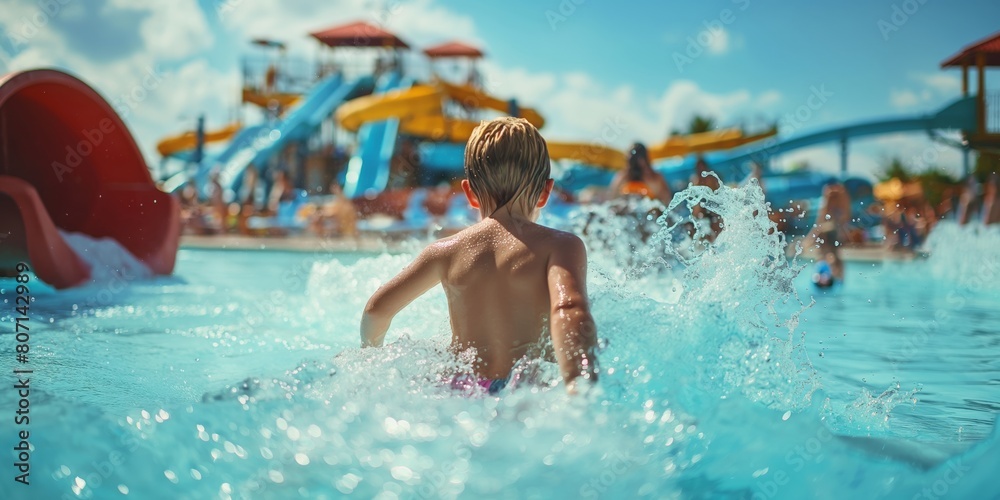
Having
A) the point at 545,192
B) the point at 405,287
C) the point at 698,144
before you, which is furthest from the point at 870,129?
the point at 405,287

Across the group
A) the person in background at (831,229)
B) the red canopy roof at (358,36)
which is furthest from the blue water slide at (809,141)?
the person in background at (831,229)

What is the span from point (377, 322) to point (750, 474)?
37.0 inches

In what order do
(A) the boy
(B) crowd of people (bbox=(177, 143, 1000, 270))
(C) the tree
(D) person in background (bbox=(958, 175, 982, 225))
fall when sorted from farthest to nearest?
(C) the tree → (D) person in background (bbox=(958, 175, 982, 225)) → (B) crowd of people (bbox=(177, 143, 1000, 270)) → (A) the boy

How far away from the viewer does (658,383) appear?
1.84 meters

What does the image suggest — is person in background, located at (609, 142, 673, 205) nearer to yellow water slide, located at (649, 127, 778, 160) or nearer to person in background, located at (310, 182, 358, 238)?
person in background, located at (310, 182, 358, 238)

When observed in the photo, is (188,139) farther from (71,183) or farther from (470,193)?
(470,193)

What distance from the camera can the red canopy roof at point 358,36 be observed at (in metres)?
22.0

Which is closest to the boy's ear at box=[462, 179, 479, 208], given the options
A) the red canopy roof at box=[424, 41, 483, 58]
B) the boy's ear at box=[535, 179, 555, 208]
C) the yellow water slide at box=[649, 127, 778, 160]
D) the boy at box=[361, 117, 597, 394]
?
the boy at box=[361, 117, 597, 394]

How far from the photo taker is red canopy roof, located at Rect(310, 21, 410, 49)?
867 inches


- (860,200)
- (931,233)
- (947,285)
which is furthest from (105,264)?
(860,200)

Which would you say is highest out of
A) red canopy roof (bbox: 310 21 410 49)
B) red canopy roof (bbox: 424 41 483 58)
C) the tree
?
red canopy roof (bbox: 310 21 410 49)

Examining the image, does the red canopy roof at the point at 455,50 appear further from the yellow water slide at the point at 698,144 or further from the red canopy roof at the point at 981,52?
the red canopy roof at the point at 981,52

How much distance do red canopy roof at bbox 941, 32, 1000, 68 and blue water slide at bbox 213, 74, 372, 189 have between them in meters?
14.9

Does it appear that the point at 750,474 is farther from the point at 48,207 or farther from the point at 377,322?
the point at 48,207
